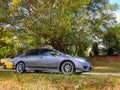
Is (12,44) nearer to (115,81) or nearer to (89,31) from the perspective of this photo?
(89,31)

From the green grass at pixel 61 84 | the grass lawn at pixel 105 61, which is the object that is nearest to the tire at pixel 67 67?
the green grass at pixel 61 84

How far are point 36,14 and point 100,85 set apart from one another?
1297 centimetres

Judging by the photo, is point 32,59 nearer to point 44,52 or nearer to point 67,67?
point 44,52

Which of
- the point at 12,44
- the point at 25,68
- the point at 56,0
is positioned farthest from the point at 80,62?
the point at 12,44

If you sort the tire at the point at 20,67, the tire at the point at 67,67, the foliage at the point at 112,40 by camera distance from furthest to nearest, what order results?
1. the foliage at the point at 112,40
2. the tire at the point at 20,67
3. the tire at the point at 67,67

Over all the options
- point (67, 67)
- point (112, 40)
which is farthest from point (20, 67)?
point (112, 40)

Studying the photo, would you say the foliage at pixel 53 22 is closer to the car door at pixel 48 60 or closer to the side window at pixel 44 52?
Result: the side window at pixel 44 52

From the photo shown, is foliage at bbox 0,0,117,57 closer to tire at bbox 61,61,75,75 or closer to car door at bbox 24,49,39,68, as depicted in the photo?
car door at bbox 24,49,39,68

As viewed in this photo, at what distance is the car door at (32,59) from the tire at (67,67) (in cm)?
172

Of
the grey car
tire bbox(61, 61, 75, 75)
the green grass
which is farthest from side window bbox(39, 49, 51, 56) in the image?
the green grass

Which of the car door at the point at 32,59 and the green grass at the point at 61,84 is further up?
the car door at the point at 32,59

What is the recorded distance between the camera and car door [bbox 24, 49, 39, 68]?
1757 centimetres

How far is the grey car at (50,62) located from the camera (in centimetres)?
1609

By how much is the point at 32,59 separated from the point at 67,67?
2325 millimetres
